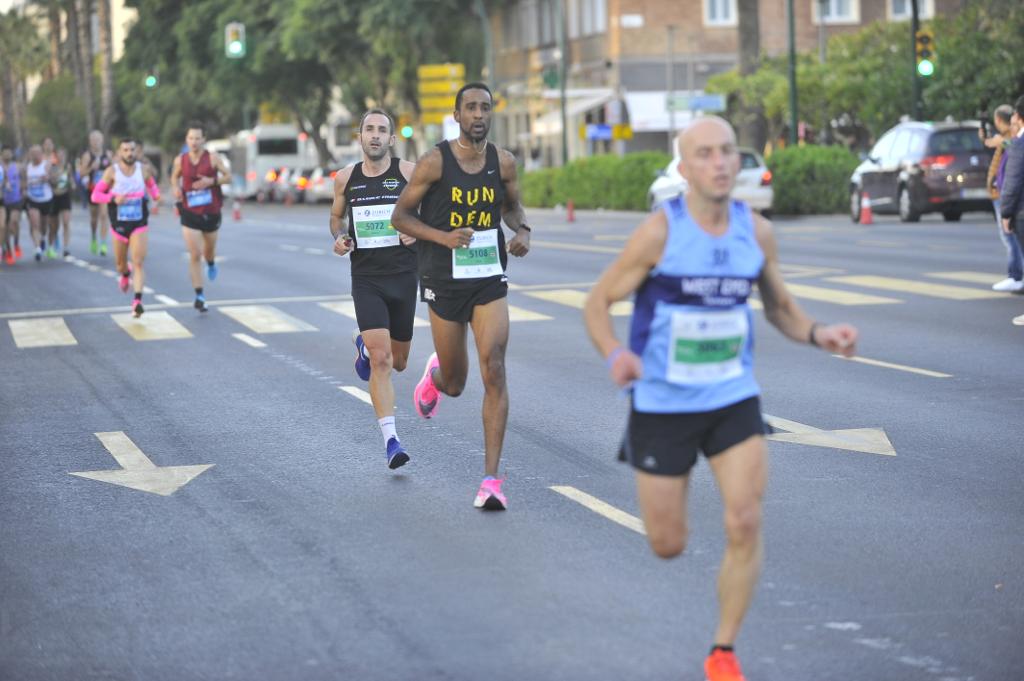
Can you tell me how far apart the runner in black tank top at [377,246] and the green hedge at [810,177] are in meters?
29.2

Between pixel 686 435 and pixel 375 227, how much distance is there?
15.5ft

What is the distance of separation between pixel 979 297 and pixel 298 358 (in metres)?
7.34

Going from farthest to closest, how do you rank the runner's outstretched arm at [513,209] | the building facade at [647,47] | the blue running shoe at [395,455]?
the building facade at [647,47], the blue running shoe at [395,455], the runner's outstretched arm at [513,209]

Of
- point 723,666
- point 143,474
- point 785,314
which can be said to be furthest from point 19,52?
point 723,666

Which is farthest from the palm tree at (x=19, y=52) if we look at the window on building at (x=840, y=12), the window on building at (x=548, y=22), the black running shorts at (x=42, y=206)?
the black running shorts at (x=42, y=206)

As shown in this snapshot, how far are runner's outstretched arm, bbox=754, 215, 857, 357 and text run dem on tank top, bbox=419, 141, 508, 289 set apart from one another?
267 centimetres

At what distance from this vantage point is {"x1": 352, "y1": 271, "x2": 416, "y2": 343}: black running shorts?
9.94 m

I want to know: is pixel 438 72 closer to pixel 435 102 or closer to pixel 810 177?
pixel 435 102

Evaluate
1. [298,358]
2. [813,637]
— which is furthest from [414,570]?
[298,358]

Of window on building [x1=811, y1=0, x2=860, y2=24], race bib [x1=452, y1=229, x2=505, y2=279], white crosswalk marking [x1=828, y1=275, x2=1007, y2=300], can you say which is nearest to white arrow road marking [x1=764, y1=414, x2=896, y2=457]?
race bib [x1=452, y1=229, x2=505, y2=279]

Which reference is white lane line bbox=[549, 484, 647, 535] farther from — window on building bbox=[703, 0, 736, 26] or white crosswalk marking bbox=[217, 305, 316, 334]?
window on building bbox=[703, 0, 736, 26]

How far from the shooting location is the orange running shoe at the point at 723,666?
17.8ft

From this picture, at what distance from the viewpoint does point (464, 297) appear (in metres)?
8.56

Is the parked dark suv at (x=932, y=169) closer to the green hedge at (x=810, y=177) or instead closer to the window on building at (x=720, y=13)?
the green hedge at (x=810, y=177)
